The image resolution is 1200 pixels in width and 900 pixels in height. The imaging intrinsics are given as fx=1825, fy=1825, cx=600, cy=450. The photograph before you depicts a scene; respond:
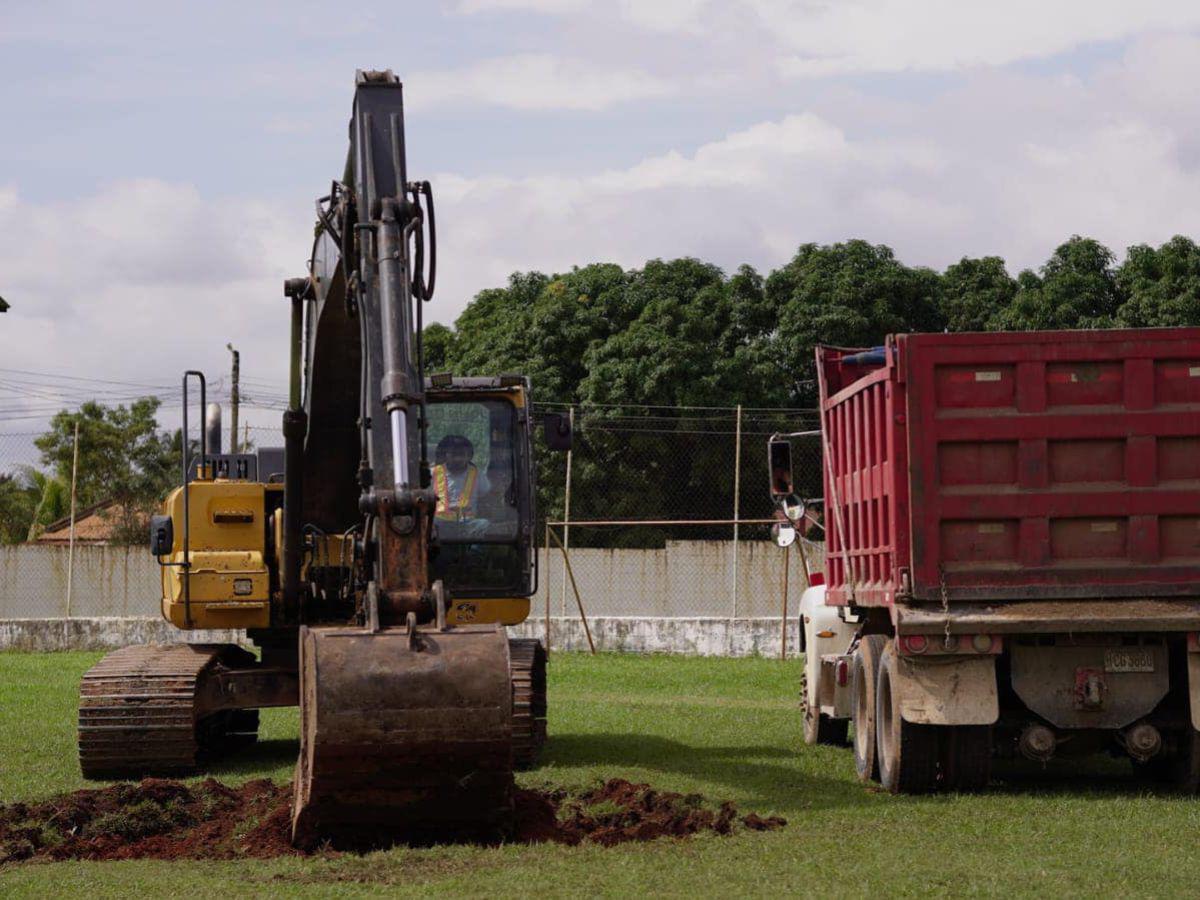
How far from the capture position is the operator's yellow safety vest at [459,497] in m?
14.8

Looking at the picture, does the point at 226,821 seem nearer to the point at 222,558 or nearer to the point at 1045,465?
the point at 222,558

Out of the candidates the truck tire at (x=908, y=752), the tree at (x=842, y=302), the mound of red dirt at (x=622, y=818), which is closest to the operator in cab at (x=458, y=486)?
the mound of red dirt at (x=622, y=818)

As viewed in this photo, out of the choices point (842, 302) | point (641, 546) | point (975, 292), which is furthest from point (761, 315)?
point (641, 546)

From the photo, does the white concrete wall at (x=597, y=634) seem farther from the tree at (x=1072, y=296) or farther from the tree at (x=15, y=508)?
the tree at (x=1072, y=296)

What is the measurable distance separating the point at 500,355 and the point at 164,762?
92.0 ft

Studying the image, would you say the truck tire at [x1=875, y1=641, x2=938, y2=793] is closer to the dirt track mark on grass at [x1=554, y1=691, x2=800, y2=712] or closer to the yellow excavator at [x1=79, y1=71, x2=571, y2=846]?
the yellow excavator at [x1=79, y1=71, x2=571, y2=846]

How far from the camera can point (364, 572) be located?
10.3 meters

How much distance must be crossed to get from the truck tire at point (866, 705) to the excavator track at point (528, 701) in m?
2.34

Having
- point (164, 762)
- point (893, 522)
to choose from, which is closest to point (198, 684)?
point (164, 762)

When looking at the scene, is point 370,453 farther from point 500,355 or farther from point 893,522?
point 500,355

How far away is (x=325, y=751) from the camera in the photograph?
861 centimetres

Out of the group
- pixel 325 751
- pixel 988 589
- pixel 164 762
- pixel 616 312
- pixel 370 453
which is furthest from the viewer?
pixel 616 312

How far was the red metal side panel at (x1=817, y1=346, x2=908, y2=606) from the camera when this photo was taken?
1105 cm

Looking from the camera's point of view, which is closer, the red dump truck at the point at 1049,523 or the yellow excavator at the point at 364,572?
the yellow excavator at the point at 364,572
